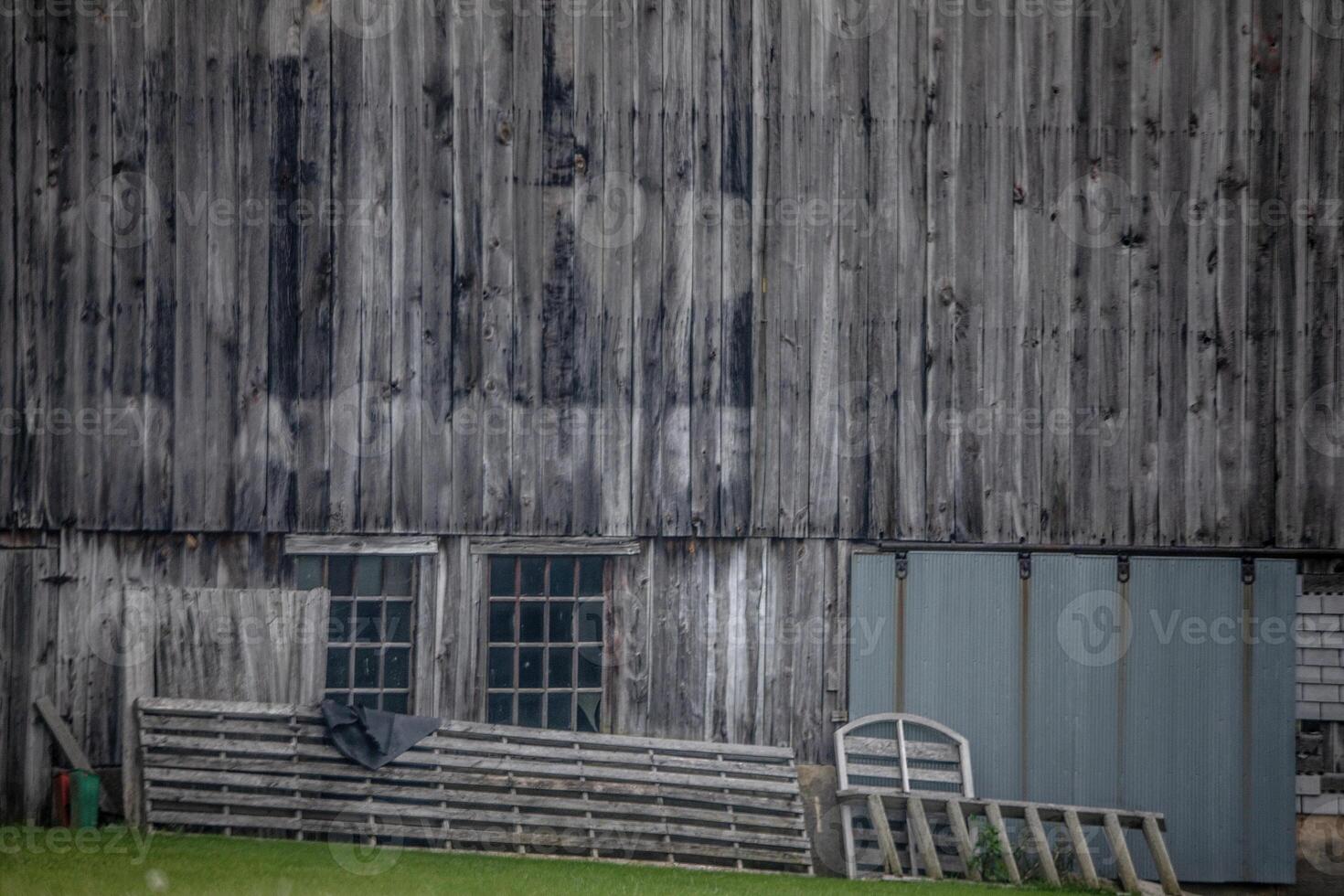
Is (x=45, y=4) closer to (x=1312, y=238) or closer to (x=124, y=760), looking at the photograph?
(x=124, y=760)

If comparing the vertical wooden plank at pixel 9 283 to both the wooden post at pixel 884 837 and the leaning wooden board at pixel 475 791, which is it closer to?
the leaning wooden board at pixel 475 791

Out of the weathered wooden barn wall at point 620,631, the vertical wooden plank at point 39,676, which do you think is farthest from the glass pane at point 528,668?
the vertical wooden plank at point 39,676

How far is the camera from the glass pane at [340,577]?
1184 cm

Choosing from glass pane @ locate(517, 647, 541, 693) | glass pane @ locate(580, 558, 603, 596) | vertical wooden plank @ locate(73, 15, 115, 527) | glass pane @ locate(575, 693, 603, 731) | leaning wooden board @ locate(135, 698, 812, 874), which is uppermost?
vertical wooden plank @ locate(73, 15, 115, 527)

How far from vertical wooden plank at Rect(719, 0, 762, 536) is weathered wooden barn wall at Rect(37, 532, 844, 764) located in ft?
1.91

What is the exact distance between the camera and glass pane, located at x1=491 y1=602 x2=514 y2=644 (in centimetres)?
1195

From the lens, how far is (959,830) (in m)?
11.2

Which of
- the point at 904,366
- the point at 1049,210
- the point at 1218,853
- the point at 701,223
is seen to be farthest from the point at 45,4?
the point at 1218,853

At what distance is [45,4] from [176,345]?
2979mm

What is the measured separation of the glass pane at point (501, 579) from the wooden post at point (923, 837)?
3.70 m

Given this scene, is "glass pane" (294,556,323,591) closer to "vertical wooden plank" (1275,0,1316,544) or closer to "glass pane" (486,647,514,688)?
"glass pane" (486,647,514,688)

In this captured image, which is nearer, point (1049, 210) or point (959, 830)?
point (959, 830)

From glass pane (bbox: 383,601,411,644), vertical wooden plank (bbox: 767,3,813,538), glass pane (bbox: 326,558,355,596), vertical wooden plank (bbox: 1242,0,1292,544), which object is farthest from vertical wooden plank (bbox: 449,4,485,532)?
vertical wooden plank (bbox: 1242,0,1292,544)

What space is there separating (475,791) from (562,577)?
1874 millimetres
